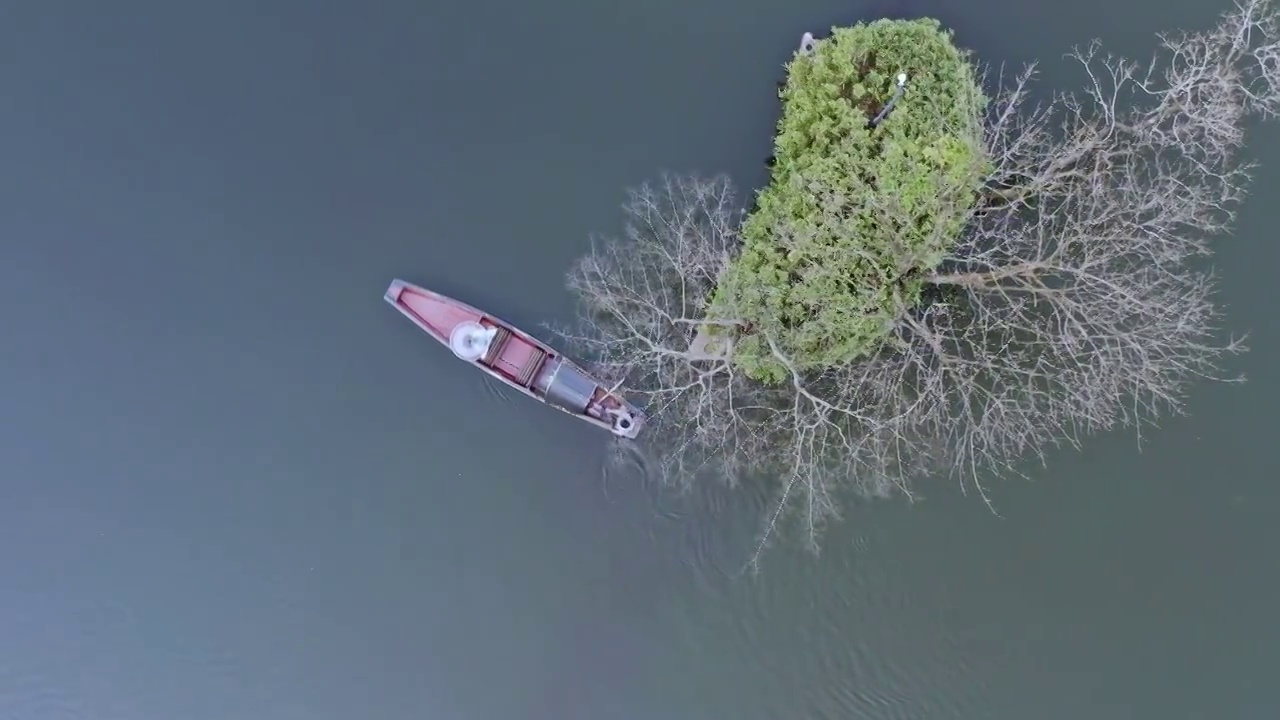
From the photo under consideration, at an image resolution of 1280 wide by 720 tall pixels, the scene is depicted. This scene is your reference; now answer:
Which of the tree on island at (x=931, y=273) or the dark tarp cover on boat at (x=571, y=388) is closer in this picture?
the tree on island at (x=931, y=273)

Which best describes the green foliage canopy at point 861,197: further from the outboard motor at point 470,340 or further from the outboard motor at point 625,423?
the outboard motor at point 470,340

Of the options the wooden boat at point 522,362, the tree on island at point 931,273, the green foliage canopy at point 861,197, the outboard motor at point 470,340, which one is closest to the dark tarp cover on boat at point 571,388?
the wooden boat at point 522,362

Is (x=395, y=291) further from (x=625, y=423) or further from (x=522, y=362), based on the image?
(x=625, y=423)

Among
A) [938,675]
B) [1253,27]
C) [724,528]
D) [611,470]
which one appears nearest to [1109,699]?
[938,675]

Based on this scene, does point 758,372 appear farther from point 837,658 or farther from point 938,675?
point 938,675

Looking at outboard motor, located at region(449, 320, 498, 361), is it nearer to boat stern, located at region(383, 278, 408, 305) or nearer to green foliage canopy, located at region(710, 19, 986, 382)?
boat stern, located at region(383, 278, 408, 305)

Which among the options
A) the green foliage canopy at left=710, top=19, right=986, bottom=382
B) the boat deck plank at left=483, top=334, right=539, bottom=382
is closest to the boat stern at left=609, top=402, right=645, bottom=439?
the boat deck plank at left=483, top=334, right=539, bottom=382

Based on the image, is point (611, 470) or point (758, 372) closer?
point (758, 372)
